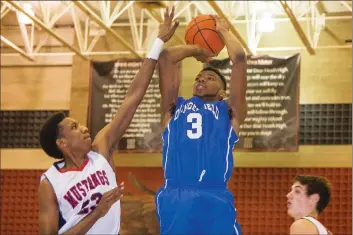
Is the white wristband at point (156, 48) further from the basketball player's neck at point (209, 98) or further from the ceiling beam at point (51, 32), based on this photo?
the ceiling beam at point (51, 32)

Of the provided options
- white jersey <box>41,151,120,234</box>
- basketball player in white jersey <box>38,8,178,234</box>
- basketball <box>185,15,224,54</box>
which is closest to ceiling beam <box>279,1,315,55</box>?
basketball <box>185,15,224,54</box>

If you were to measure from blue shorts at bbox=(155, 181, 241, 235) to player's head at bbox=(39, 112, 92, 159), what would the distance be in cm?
66

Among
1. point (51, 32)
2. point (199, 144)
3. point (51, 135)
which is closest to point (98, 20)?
point (51, 32)

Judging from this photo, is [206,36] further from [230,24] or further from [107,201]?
[230,24]

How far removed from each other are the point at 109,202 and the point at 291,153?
1040 centimetres

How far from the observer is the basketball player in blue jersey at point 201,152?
4.14 metres

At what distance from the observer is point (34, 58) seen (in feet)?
52.9

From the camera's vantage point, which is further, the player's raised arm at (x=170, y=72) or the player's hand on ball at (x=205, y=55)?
the player's hand on ball at (x=205, y=55)

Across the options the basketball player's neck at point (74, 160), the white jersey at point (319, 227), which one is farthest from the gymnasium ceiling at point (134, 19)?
the basketball player's neck at point (74, 160)

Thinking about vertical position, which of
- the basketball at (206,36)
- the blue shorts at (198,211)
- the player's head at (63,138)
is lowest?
the blue shorts at (198,211)

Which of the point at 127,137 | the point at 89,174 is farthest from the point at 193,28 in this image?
the point at 127,137

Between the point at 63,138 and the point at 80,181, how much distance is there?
0.34 metres

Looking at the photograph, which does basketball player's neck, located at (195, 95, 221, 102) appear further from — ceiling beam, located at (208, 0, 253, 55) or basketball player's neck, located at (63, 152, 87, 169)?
ceiling beam, located at (208, 0, 253, 55)

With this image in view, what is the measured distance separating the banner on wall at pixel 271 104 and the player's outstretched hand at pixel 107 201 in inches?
357
